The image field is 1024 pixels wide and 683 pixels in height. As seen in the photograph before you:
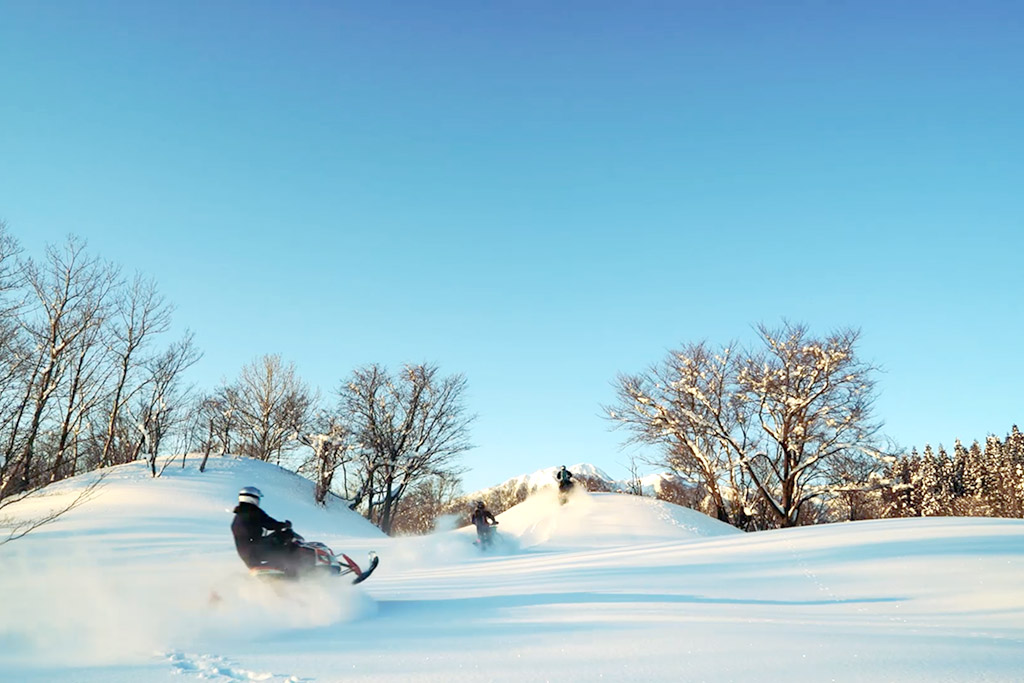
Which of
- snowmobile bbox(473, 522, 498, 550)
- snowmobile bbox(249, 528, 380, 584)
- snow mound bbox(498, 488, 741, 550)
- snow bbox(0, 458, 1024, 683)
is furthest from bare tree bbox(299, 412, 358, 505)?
snowmobile bbox(249, 528, 380, 584)

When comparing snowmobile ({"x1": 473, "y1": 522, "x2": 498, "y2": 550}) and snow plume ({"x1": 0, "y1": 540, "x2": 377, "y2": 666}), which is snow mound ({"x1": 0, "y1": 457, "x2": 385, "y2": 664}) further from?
snowmobile ({"x1": 473, "y1": 522, "x2": 498, "y2": 550})

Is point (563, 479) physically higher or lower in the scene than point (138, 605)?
higher

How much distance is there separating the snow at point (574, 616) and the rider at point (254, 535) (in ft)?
0.86

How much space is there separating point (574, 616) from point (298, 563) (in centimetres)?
344

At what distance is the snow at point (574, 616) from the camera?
4.91 metres

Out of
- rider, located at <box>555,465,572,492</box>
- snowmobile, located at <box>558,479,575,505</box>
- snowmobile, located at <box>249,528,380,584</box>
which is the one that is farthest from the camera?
rider, located at <box>555,465,572,492</box>

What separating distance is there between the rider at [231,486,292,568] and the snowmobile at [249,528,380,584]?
1cm

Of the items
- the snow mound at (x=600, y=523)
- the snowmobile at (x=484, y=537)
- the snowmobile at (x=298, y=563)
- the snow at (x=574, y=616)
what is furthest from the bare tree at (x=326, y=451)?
the snowmobile at (x=298, y=563)

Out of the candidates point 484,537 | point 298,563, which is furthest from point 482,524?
point 298,563

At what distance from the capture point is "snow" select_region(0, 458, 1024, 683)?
16.1 feet

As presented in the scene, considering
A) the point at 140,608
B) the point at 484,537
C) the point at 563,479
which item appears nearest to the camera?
the point at 140,608

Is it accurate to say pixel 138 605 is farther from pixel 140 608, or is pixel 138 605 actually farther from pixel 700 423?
pixel 700 423

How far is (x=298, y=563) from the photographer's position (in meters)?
8.09

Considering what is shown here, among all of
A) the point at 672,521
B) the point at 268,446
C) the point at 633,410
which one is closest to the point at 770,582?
the point at 672,521
